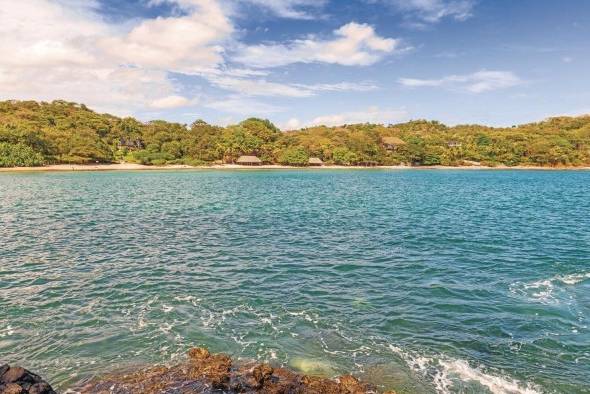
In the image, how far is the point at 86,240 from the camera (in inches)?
1188

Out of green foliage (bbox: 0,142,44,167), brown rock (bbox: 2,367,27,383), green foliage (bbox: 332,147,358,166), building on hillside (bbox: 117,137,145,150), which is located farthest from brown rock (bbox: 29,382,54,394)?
building on hillside (bbox: 117,137,145,150)

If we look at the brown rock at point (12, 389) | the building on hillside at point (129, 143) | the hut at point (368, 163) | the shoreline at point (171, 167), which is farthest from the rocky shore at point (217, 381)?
the hut at point (368, 163)

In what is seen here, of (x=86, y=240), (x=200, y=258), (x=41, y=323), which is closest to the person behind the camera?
(x=41, y=323)

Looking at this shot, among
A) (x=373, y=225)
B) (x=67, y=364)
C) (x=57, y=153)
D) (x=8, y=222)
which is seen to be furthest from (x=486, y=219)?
(x=57, y=153)

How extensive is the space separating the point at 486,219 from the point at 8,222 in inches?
1870

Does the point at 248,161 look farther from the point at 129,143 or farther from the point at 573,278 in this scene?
the point at 573,278

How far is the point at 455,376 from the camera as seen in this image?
1248 cm

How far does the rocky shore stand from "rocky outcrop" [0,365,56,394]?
2.25 metres

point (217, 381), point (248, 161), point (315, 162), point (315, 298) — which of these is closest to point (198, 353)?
point (217, 381)

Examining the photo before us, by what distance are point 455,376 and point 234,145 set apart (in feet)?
515

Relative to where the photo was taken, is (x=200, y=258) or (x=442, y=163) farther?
(x=442, y=163)

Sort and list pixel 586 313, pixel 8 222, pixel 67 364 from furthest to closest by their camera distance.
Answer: pixel 8 222 → pixel 586 313 → pixel 67 364

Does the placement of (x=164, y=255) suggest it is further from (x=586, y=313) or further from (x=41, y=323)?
(x=586, y=313)

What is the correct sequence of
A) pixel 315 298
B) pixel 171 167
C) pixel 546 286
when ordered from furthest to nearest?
pixel 171 167, pixel 546 286, pixel 315 298
